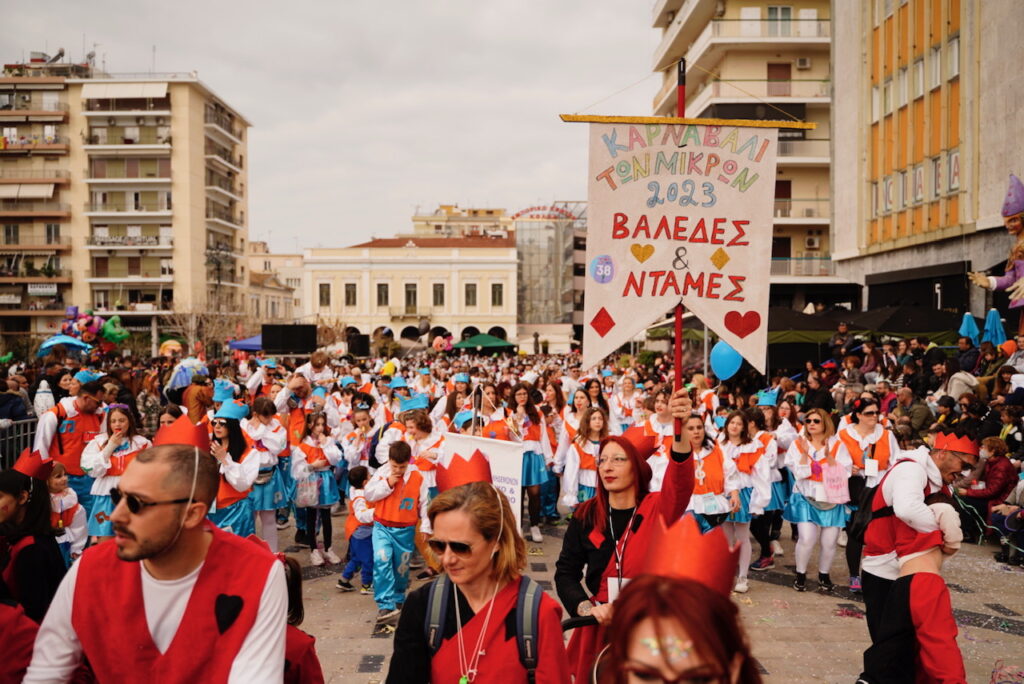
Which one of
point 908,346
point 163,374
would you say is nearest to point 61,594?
point 908,346

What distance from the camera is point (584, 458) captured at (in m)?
9.41

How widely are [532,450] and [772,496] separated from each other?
2999 millimetres

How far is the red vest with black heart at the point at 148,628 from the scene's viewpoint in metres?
2.44

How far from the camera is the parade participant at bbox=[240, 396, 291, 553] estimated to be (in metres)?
8.23

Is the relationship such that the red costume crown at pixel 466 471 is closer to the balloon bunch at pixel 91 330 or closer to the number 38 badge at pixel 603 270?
the number 38 badge at pixel 603 270

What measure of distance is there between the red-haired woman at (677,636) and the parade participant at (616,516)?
2.16 meters

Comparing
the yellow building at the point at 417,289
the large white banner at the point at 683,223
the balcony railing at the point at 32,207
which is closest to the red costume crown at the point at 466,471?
the large white banner at the point at 683,223

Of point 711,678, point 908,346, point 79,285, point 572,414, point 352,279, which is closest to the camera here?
point 711,678

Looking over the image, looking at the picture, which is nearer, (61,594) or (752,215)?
(61,594)

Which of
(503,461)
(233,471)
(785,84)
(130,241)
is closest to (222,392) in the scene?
(233,471)

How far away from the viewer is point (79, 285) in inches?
2431

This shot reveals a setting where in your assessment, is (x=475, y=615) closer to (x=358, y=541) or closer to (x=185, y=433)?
(x=185, y=433)

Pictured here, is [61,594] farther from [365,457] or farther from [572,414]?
[572,414]

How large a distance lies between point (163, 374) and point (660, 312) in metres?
17.8
